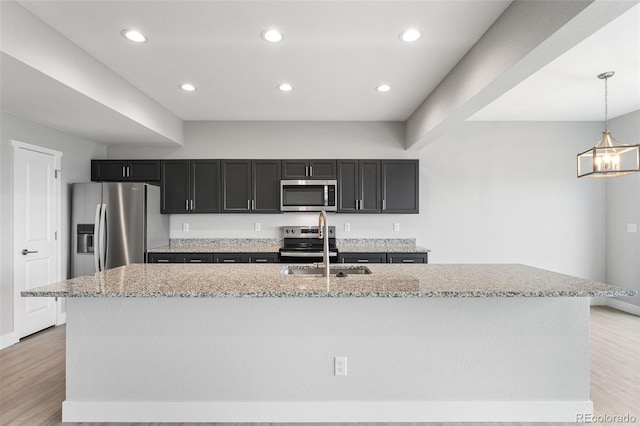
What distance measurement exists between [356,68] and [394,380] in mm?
2528

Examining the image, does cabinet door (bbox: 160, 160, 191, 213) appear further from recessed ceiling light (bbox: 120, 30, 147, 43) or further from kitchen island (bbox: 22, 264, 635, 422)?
kitchen island (bbox: 22, 264, 635, 422)

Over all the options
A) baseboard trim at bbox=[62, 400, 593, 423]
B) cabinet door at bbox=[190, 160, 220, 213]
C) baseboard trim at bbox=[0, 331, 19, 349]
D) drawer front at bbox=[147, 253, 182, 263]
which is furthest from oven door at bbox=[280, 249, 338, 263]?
baseboard trim at bbox=[0, 331, 19, 349]

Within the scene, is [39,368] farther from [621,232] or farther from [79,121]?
[621,232]

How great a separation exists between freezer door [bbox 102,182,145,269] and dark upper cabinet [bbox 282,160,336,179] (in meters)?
1.88

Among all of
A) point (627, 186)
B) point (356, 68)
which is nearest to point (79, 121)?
point (356, 68)

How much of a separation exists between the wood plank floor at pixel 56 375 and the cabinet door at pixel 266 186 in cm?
264

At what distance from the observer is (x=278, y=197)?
4797 mm

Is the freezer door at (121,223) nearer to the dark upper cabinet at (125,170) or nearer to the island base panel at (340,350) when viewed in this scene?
the dark upper cabinet at (125,170)

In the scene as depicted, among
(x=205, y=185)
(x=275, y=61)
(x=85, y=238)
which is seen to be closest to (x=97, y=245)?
(x=85, y=238)

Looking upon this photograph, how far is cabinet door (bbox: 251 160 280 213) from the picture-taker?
480cm

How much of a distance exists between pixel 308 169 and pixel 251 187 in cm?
82

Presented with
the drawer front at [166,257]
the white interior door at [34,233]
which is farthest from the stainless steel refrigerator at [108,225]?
the white interior door at [34,233]

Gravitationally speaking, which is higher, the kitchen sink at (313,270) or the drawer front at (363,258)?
the kitchen sink at (313,270)

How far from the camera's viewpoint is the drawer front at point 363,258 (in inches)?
174
